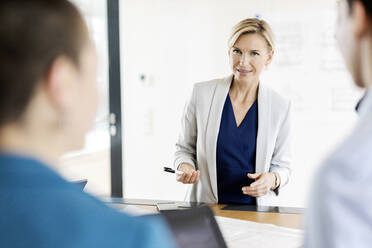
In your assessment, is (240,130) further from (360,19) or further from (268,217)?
(360,19)

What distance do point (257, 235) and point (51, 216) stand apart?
3.47 feet

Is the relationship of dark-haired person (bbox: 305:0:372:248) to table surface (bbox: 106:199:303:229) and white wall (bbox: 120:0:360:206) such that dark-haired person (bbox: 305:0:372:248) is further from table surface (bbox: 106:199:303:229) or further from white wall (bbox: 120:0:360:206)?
white wall (bbox: 120:0:360:206)

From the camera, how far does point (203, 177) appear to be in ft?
7.26

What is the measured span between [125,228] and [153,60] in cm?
357

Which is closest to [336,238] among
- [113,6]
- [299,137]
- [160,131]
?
[299,137]

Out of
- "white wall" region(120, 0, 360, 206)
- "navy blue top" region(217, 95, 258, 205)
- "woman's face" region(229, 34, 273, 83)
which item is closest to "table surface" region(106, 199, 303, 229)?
"navy blue top" region(217, 95, 258, 205)

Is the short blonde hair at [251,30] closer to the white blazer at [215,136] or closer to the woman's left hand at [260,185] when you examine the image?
the white blazer at [215,136]

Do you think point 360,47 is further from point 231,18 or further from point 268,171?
point 231,18

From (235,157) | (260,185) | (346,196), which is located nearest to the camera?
(346,196)

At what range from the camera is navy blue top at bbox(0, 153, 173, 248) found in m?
0.54

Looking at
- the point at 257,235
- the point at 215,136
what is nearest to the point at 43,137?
the point at 257,235

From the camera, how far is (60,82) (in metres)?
0.60

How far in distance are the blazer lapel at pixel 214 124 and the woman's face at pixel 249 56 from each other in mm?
101

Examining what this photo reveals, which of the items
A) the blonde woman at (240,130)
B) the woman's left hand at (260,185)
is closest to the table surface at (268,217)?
the woman's left hand at (260,185)
